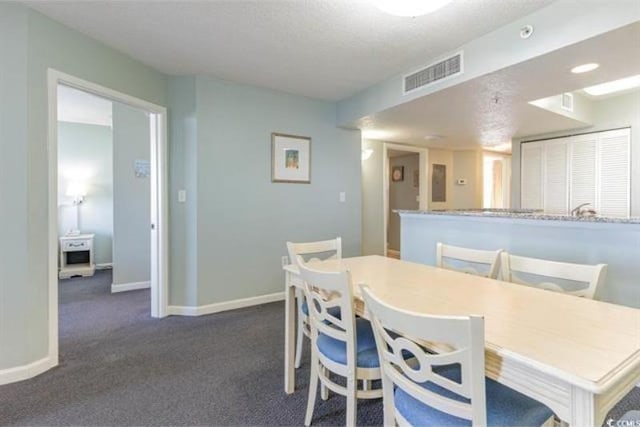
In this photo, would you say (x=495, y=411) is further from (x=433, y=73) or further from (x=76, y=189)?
(x=76, y=189)

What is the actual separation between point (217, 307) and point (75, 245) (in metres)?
3.01

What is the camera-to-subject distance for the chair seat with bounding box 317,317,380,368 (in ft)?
4.55

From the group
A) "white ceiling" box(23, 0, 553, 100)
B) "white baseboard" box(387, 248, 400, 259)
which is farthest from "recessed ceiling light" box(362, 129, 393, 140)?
"white baseboard" box(387, 248, 400, 259)

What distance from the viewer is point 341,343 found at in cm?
149

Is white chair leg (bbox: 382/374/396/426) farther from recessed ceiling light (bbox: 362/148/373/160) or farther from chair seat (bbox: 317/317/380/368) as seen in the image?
recessed ceiling light (bbox: 362/148/373/160)

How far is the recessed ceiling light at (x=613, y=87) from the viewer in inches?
136

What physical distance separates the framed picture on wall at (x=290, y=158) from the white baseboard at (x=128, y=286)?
2236mm

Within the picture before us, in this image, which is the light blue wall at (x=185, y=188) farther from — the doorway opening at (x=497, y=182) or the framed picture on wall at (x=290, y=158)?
the doorway opening at (x=497, y=182)

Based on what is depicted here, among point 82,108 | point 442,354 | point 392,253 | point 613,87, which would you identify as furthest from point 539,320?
point 82,108

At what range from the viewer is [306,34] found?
2.31 m

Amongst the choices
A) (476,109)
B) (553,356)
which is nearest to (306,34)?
(476,109)

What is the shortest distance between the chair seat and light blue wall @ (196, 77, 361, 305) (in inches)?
77.8

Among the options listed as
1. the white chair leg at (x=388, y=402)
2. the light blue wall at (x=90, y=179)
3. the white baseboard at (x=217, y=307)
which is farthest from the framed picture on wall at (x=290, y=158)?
the light blue wall at (x=90, y=179)

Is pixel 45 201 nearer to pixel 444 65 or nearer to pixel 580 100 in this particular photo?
pixel 444 65
